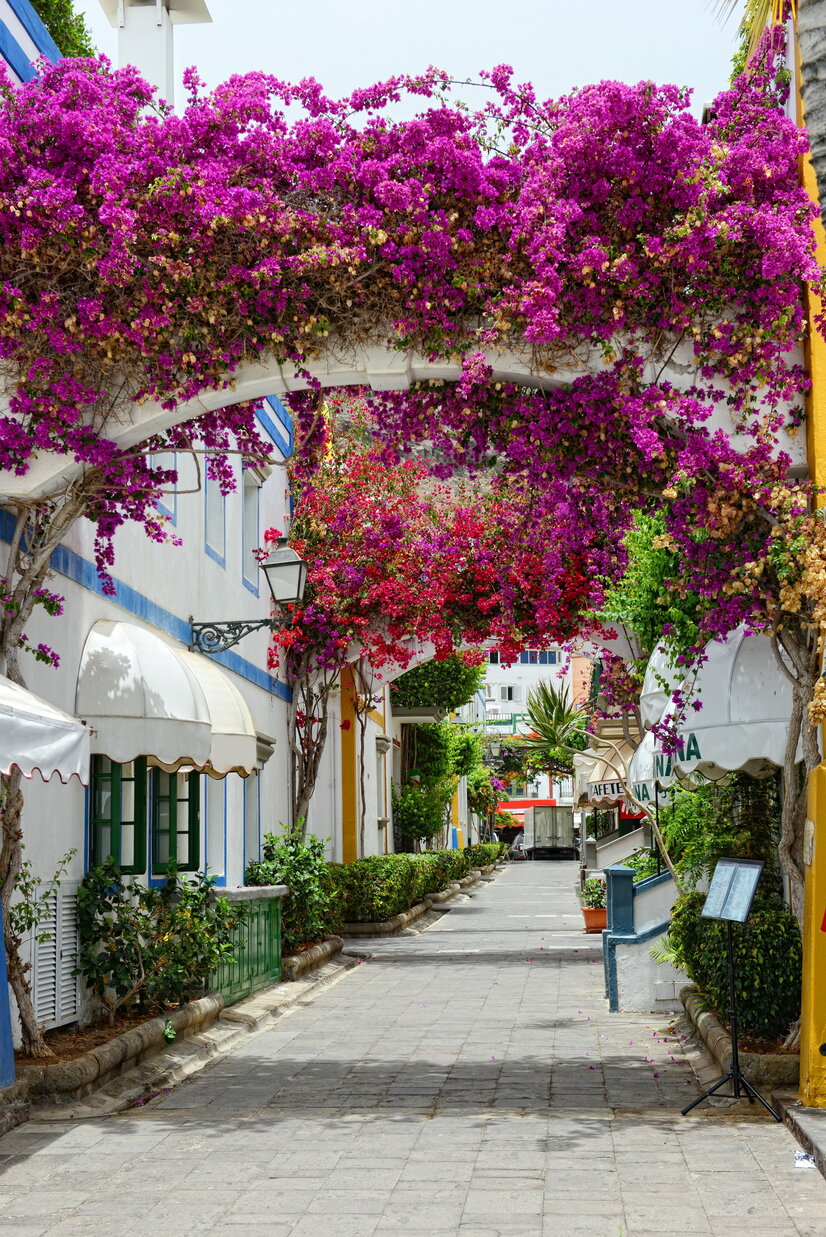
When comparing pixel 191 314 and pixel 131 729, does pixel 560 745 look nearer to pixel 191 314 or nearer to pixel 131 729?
pixel 131 729

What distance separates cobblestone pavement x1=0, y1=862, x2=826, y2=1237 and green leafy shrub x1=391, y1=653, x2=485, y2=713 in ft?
58.8

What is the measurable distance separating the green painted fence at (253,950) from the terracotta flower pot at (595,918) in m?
9.23

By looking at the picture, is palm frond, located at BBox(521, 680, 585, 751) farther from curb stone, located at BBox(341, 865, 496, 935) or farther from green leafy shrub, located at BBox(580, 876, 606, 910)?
curb stone, located at BBox(341, 865, 496, 935)

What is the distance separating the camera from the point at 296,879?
16547 millimetres

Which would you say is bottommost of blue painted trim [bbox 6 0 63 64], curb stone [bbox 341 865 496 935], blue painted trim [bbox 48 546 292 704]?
curb stone [bbox 341 865 496 935]

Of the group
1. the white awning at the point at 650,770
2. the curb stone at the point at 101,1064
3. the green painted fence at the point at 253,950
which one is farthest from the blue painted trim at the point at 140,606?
the white awning at the point at 650,770

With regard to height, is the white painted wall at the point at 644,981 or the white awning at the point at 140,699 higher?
the white awning at the point at 140,699

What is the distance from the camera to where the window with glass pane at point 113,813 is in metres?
10.7

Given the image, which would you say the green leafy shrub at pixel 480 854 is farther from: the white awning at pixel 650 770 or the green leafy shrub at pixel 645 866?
the white awning at pixel 650 770

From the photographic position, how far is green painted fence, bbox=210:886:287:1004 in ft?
41.3

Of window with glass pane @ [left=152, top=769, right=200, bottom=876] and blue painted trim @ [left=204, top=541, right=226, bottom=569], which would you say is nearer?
window with glass pane @ [left=152, top=769, right=200, bottom=876]

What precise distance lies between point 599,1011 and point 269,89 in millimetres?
8886

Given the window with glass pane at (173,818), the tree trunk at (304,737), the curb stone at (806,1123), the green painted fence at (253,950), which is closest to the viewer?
the curb stone at (806,1123)

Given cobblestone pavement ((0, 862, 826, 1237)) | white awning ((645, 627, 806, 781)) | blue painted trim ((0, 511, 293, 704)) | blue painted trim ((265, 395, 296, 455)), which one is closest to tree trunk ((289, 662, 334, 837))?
blue painted trim ((0, 511, 293, 704))
